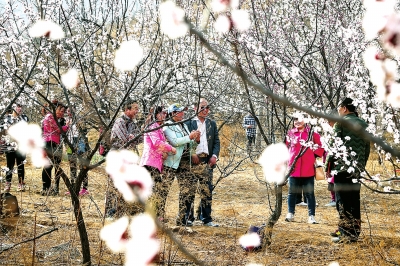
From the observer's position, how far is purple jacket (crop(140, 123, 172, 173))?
5.68 meters

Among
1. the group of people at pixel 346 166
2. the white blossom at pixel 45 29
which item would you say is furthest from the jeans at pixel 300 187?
the white blossom at pixel 45 29

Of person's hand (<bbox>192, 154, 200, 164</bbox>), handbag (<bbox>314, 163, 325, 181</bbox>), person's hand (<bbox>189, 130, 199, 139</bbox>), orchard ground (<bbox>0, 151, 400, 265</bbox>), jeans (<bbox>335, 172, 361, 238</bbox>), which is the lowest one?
orchard ground (<bbox>0, 151, 400, 265</bbox>)

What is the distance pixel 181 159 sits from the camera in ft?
21.4

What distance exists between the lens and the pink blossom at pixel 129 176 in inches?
26.3

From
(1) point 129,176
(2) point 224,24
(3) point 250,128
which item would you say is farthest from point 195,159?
(3) point 250,128

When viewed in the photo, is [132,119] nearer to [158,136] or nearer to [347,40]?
[158,136]

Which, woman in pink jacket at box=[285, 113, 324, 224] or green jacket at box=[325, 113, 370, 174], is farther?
woman in pink jacket at box=[285, 113, 324, 224]

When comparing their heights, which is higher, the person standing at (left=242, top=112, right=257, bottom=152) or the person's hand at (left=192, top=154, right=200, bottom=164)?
the person standing at (left=242, top=112, right=257, bottom=152)

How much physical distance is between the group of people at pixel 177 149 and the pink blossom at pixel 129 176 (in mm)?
3632

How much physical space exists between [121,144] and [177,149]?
1556 mm

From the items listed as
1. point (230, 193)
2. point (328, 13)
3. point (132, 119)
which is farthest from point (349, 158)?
point (230, 193)

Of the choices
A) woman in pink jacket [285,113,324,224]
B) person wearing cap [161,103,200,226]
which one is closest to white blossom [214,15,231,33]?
person wearing cap [161,103,200,226]

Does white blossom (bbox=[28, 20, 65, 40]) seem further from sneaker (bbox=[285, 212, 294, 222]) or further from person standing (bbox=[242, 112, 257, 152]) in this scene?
person standing (bbox=[242, 112, 257, 152])

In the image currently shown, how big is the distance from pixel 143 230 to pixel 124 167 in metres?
0.12
